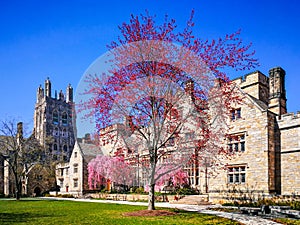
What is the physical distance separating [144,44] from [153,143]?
15.6 feet

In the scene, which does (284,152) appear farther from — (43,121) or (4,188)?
(43,121)

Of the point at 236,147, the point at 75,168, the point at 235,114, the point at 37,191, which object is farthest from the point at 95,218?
the point at 37,191

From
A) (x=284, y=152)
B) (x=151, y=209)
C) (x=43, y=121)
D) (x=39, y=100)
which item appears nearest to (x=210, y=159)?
(x=284, y=152)

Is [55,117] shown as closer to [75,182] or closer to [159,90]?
[75,182]

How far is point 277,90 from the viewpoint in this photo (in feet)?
82.1

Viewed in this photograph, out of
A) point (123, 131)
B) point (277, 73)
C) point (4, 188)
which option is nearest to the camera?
point (123, 131)

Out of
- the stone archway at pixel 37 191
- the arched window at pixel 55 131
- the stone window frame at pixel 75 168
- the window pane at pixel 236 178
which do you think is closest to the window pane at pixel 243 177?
the window pane at pixel 236 178

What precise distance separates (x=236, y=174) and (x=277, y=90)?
24.7 feet

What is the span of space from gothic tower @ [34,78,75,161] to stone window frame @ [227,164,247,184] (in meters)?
66.3

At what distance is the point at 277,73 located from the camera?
966 inches

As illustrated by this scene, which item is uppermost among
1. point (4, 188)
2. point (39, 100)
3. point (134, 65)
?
point (39, 100)

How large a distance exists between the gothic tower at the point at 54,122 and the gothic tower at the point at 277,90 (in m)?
66.1

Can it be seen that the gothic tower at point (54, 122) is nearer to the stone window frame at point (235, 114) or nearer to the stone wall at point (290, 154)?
the stone window frame at point (235, 114)

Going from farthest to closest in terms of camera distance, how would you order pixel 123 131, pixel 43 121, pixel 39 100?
pixel 39 100 < pixel 43 121 < pixel 123 131
